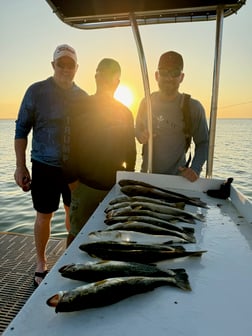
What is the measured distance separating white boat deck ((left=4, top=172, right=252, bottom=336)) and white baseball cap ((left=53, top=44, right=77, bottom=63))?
2.26 m

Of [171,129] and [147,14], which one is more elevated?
[147,14]

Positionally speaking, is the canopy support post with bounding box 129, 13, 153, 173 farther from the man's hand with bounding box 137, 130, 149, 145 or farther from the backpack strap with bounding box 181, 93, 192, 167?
the backpack strap with bounding box 181, 93, 192, 167

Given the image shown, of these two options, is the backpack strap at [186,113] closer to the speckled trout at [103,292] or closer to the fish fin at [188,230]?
the fish fin at [188,230]

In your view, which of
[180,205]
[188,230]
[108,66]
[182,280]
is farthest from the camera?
[108,66]

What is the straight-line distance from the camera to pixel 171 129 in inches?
148

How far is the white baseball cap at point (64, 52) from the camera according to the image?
3609 millimetres

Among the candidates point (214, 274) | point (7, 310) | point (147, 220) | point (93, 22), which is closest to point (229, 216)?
point (147, 220)

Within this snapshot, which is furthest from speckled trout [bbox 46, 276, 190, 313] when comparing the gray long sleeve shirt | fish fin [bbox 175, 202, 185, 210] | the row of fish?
the gray long sleeve shirt

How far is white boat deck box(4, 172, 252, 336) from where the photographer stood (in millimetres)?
1271

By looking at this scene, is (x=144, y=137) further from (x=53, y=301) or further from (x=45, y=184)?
(x=53, y=301)

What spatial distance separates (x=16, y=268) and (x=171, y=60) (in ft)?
9.76

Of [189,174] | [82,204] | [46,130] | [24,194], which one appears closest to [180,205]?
[189,174]

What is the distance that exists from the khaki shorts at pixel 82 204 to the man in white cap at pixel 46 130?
0.54 metres

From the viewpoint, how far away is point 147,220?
2.32m
